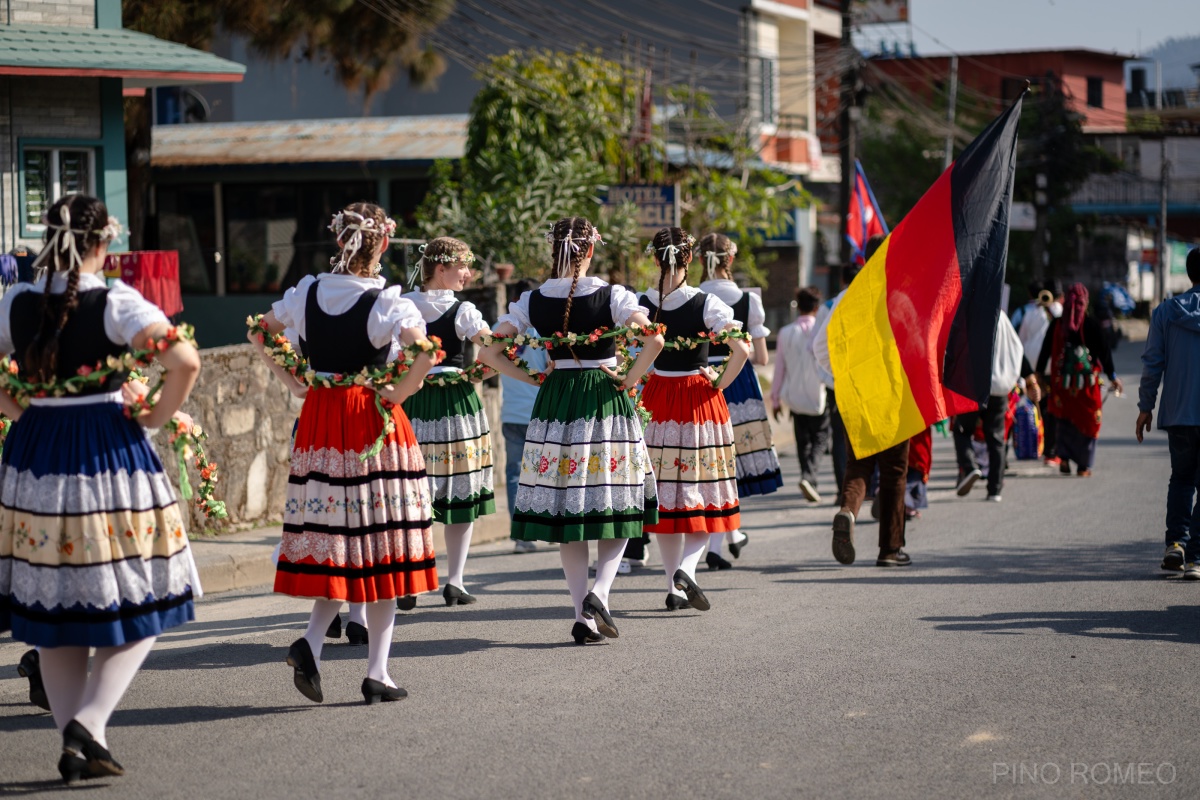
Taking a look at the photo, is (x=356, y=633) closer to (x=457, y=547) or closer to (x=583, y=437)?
(x=457, y=547)

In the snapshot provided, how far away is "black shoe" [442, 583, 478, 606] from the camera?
8594 millimetres

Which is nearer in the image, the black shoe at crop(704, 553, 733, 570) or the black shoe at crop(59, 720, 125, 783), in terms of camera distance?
the black shoe at crop(59, 720, 125, 783)

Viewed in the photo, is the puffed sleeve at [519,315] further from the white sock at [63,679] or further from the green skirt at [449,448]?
the white sock at [63,679]

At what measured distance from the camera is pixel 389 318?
613cm

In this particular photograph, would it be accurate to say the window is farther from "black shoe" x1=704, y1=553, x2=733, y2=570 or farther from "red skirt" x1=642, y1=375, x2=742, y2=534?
"red skirt" x1=642, y1=375, x2=742, y2=534

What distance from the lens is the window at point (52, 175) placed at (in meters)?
14.3

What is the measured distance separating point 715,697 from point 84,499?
2.78 m

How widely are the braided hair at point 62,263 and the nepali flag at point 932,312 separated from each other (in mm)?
4865

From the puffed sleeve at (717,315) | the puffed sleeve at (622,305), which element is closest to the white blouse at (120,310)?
the puffed sleeve at (622,305)

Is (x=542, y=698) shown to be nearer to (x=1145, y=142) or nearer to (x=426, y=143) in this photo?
(x=426, y=143)

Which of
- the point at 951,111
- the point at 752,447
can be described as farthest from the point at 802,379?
the point at 951,111

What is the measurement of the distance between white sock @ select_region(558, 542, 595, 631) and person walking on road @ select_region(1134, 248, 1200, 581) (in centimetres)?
384

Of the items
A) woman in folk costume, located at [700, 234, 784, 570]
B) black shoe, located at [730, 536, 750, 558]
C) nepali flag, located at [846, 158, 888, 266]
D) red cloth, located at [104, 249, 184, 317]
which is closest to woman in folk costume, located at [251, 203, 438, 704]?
woman in folk costume, located at [700, 234, 784, 570]

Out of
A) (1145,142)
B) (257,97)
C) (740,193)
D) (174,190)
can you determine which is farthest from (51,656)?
(1145,142)
